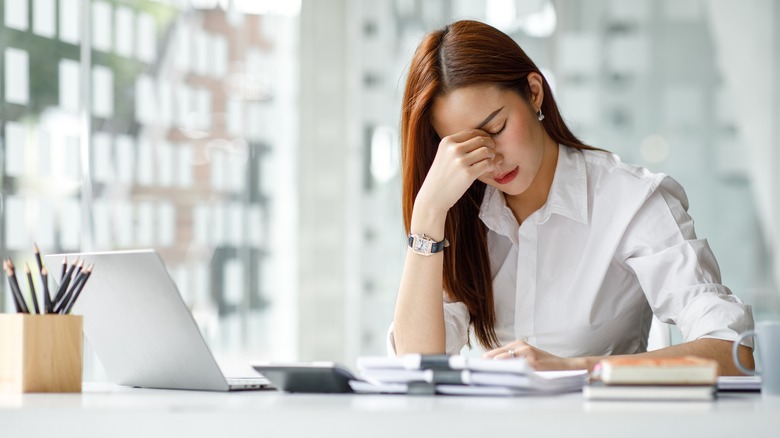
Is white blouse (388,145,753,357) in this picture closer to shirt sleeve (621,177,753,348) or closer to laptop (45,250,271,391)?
shirt sleeve (621,177,753,348)

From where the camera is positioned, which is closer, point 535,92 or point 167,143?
point 535,92

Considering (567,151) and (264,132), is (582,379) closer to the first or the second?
(567,151)

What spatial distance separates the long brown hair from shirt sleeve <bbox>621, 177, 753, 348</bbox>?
9.2 inches

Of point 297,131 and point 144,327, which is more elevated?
point 297,131

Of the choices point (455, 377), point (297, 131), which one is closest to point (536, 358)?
point (455, 377)

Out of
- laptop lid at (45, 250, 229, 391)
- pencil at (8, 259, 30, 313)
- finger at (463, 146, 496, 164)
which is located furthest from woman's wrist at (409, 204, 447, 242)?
pencil at (8, 259, 30, 313)

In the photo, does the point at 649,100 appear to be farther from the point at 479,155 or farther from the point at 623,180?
the point at 479,155

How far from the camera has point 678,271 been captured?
1540mm

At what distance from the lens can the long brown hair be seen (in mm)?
1664

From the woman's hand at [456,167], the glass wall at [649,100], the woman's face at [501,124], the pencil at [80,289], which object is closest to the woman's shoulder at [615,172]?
the woman's face at [501,124]

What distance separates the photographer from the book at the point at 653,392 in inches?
34.3

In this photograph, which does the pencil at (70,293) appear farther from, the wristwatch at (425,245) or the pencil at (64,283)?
the wristwatch at (425,245)

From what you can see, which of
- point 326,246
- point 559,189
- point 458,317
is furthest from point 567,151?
point 326,246

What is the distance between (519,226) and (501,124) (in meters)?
0.25
